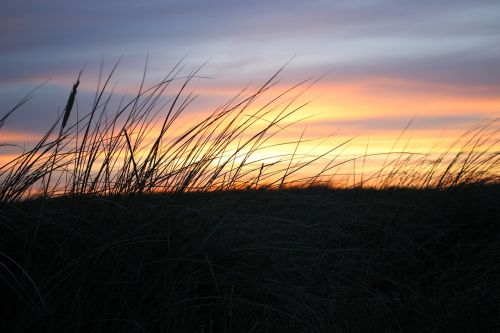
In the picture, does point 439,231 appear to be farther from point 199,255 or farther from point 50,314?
point 50,314

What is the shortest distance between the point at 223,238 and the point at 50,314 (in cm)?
86

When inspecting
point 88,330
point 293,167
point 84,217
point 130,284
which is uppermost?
point 293,167

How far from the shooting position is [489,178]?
15.1ft

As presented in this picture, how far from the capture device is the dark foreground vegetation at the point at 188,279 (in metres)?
2.26

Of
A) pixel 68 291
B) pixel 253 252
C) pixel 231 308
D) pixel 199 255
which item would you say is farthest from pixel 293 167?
pixel 68 291

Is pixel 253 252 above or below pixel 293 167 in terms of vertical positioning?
below

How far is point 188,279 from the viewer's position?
2.43m

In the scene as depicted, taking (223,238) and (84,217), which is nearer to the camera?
(84,217)

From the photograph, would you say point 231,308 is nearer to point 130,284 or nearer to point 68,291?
point 130,284

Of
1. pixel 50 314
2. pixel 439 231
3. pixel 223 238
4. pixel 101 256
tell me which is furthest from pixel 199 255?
pixel 439 231

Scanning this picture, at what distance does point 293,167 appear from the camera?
3365mm

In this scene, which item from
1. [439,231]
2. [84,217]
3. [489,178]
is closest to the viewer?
[84,217]

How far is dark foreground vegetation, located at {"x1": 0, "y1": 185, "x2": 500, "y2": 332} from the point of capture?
89.1 inches

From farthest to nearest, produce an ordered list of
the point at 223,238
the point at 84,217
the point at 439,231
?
the point at 439,231 → the point at 223,238 → the point at 84,217
